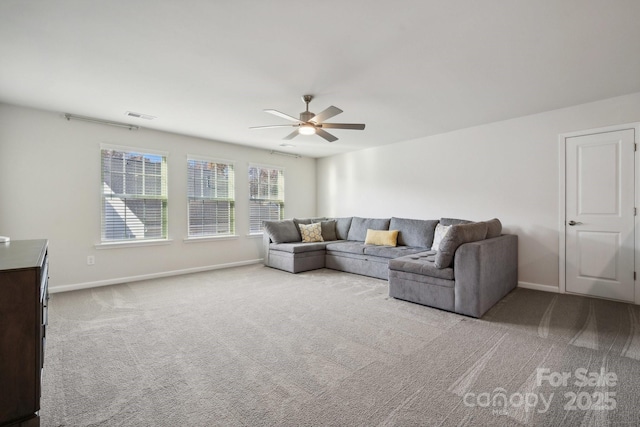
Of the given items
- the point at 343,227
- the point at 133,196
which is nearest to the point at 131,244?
the point at 133,196

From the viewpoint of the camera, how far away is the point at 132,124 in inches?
176

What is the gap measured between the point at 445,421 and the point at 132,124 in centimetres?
526

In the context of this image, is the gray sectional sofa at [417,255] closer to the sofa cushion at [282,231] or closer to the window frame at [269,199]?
the sofa cushion at [282,231]

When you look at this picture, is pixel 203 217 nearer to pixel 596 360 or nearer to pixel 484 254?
pixel 484 254

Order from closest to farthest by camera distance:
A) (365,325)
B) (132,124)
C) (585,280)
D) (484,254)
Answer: (365,325)
(484,254)
(585,280)
(132,124)

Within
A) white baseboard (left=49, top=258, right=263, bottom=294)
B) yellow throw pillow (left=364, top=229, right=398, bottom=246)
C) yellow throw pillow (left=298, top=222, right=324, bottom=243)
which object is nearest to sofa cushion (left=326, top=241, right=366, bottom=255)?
yellow throw pillow (left=364, top=229, right=398, bottom=246)

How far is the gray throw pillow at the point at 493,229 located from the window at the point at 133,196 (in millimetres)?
4966

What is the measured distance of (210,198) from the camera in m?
5.46

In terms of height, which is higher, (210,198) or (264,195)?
(264,195)

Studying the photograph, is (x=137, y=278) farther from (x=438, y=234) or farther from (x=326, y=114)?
(x=438, y=234)

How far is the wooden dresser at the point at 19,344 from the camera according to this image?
3.99ft

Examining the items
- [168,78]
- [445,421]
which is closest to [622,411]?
[445,421]

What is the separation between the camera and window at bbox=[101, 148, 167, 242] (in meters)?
4.35

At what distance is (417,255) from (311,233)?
2386mm
